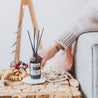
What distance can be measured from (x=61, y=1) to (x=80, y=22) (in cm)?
130

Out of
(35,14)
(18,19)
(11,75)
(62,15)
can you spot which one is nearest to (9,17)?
(18,19)

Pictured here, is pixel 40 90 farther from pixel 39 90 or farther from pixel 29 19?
pixel 29 19

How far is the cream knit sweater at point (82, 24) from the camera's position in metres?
1.17

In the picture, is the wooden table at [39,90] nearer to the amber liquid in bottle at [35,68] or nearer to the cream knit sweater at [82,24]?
the amber liquid in bottle at [35,68]

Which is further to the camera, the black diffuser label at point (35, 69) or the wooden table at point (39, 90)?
the black diffuser label at point (35, 69)

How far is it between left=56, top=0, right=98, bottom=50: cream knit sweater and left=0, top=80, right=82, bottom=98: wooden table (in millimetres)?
288

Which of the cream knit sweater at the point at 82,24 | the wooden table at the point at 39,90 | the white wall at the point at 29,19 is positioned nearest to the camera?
the wooden table at the point at 39,90

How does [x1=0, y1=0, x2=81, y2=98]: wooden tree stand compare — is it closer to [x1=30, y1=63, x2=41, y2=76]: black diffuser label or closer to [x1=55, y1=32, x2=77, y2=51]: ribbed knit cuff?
[x1=30, y1=63, x2=41, y2=76]: black diffuser label

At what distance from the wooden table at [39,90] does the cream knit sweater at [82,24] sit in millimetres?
288

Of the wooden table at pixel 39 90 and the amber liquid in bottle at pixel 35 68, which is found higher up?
the amber liquid in bottle at pixel 35 68

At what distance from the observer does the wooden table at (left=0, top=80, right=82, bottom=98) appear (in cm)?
98

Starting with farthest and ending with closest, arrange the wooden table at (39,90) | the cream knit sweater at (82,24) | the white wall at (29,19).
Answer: the white wall at (29,19)
the cream knit sweater at (82,24)
the wooden table at (39,90)

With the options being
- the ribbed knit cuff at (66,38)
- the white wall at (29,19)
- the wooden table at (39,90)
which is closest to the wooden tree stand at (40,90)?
the wooden table at (39,90)

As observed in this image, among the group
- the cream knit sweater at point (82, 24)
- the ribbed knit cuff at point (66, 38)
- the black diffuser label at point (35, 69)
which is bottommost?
the black diffuser label at point (35, 69)
